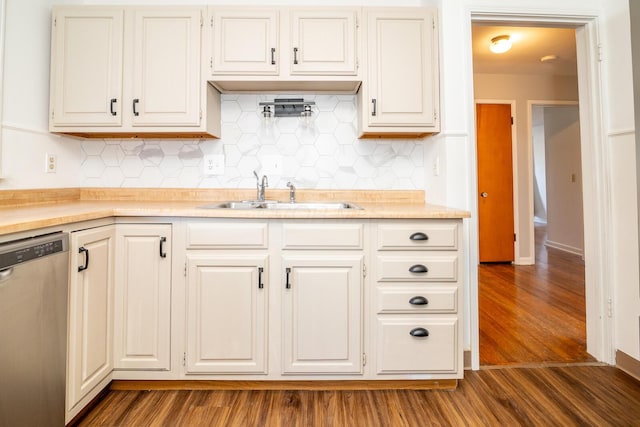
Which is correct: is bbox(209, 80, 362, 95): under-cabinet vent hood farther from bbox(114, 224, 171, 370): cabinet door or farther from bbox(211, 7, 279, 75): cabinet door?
bbox(114, 224, 171, 370): cabinet door

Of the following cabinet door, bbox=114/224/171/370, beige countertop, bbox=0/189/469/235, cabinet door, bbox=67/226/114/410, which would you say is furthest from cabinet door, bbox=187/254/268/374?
cabinet door, bbox=67/226/114/410

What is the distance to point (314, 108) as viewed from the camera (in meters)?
2.35

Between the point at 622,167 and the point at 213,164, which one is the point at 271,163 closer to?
the point at 213,164

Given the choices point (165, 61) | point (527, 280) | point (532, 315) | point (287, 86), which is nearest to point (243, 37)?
point (287, 86)

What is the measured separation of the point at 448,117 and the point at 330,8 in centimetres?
95

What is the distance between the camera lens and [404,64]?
6.70ft

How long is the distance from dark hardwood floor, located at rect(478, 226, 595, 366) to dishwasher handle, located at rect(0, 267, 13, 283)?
225cm

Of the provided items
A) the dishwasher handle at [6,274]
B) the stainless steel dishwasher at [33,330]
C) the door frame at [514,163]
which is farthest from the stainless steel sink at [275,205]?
the door frame at [514,163]

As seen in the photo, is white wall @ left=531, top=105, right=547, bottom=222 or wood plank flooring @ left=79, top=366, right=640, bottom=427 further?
white wall @ left=531, top=105, right=547, bottom=222

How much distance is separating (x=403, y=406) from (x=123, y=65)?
94.3 inches

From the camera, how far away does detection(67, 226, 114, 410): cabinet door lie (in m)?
1.44

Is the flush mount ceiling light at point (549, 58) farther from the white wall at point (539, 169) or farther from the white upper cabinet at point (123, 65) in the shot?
the white wall at point (539, 169)

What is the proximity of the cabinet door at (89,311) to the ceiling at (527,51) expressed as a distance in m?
3.47

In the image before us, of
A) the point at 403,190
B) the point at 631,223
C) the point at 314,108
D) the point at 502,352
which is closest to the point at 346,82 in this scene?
the point at 314,108
